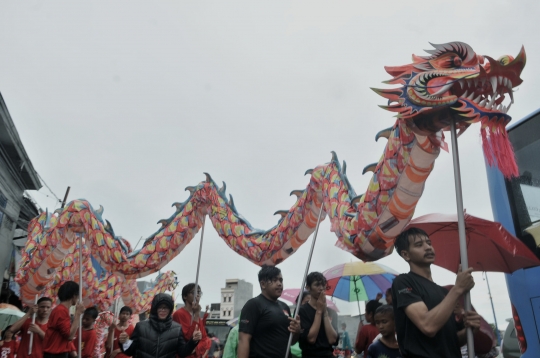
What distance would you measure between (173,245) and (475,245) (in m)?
3.67

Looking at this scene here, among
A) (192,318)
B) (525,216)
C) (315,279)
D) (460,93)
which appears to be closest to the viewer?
(460,93)

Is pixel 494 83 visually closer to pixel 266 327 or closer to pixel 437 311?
pixel 437 311

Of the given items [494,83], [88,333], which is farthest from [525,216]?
[88,333]

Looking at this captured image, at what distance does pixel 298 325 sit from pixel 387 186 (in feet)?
4.50

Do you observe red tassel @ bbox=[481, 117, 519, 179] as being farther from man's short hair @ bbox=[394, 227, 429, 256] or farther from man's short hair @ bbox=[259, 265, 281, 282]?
man's short hair @ bbox=[259, 265, 281, 282]

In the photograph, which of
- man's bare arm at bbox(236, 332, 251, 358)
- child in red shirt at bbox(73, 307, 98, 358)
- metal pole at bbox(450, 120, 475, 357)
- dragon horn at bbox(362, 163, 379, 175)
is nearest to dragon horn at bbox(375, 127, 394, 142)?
dragon horn at bbox(362, 163, 379, 175)

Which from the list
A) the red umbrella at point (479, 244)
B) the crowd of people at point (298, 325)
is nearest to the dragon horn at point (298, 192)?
the crowd of people at point (298, 325)

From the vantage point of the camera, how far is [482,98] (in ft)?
9.20

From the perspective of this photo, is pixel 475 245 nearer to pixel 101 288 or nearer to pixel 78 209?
pixel 78 209

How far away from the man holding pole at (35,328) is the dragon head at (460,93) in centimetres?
447

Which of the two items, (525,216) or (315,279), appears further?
(525,216)

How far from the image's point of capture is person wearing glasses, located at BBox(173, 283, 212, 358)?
5064 millimetres

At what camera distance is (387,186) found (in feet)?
10.8

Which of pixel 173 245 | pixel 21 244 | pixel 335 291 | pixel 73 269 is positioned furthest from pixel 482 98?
pixel 21 244
